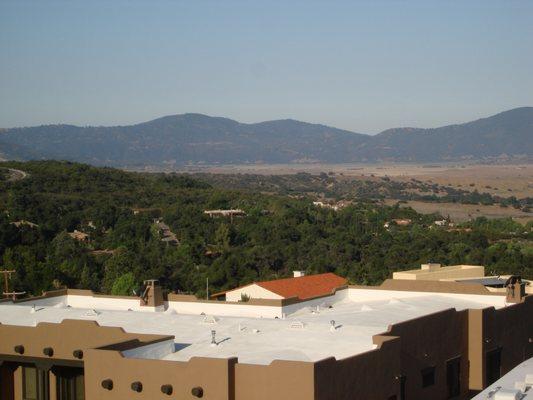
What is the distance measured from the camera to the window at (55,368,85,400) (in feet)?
62.4


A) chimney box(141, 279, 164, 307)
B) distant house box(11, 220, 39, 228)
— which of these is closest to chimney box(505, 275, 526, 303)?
chimney box(141, 279, 164, 307)

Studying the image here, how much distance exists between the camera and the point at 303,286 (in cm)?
3738

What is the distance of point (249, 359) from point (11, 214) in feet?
168

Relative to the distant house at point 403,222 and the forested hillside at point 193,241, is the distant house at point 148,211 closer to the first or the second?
the forested hillside at point 193,241

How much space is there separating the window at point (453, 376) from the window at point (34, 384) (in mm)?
8239

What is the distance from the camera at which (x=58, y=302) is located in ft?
87.6

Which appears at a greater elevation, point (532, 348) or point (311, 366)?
point (311, 366)

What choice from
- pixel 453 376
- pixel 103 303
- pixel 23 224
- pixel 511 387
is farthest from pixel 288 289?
pixel 23 224

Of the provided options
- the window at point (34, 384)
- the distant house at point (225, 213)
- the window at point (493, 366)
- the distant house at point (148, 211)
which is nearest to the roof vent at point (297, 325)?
the window at point (34, 384)

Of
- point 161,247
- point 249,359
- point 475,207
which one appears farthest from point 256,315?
point 475,207

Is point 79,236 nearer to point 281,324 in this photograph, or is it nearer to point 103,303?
point 103,303

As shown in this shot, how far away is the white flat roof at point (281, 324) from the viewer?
61.0 ft

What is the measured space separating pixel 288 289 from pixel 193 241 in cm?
2726

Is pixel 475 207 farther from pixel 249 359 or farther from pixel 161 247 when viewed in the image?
pixel 249 359
